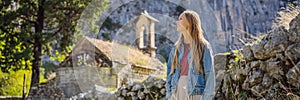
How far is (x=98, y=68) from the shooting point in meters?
11.8

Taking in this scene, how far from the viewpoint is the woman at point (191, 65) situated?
3.45 meters

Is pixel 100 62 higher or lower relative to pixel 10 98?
higher

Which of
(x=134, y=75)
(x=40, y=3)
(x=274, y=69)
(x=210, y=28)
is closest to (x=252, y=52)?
(x=274, y=69)

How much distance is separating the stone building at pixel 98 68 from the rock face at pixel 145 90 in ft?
11.9

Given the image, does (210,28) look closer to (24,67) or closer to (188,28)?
(24,67)

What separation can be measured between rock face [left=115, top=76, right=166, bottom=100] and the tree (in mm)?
7336

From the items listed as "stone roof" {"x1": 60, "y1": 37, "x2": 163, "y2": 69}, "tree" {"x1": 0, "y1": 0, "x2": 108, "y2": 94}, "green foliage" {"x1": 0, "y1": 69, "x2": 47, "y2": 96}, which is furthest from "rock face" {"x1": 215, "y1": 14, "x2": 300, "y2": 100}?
"green foliage" {"x1": 0, "y1": 69, "x2": 47, "y2": 96}

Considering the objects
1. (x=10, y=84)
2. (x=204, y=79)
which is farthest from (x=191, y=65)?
(x=10, y=84)

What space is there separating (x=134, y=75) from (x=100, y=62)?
1.08 meters

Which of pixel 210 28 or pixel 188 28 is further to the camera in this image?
pixel 210 28

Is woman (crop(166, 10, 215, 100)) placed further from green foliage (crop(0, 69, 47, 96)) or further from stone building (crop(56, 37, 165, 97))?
green foliage (crop(0, 69, 47, 96))

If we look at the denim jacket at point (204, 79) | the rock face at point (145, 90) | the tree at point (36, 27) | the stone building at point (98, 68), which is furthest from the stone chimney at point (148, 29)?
the denim jacket at point (204, 79)

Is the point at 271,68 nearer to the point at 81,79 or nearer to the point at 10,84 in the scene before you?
the point at 81,79

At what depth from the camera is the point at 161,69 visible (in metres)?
13.6
